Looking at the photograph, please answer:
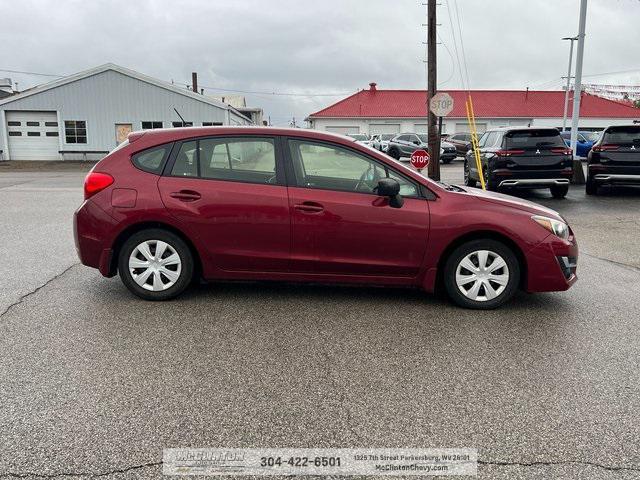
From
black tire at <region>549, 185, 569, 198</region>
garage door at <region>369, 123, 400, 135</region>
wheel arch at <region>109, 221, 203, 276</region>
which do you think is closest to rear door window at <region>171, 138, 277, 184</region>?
wheel arch at <region>109, 221, 203, 276</region>

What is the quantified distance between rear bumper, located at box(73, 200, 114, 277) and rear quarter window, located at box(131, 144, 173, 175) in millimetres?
555

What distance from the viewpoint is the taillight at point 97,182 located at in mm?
5391

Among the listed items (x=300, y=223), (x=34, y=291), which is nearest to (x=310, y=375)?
(x=300, y=223)

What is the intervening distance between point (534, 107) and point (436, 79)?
3677 cm

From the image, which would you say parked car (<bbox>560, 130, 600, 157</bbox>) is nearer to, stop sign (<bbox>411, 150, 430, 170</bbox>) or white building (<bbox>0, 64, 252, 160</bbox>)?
stop sign (<bbox>411, 150, 430, 170</bbox>)

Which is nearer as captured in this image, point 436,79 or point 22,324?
point 22,324

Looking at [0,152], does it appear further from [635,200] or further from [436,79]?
[635,200]

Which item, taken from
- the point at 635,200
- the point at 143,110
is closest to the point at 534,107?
the point at 143,110

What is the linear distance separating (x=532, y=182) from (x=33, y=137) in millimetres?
30060

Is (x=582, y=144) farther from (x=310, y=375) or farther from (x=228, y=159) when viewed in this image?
(x=310, y=375)

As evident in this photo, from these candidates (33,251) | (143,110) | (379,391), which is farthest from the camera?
(143,110)

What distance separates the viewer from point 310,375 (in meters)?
3.85

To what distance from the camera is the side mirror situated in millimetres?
5117

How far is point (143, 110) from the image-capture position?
109 feet
